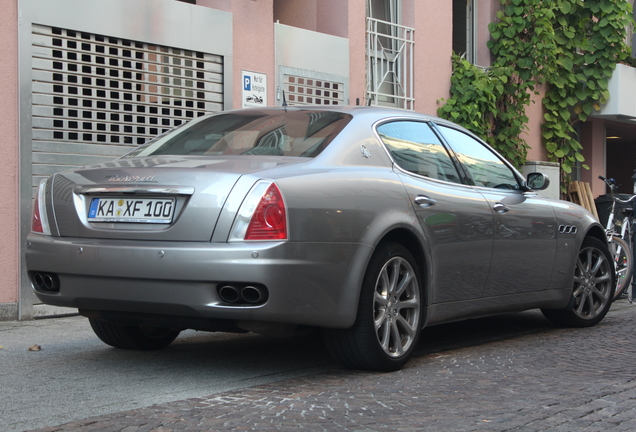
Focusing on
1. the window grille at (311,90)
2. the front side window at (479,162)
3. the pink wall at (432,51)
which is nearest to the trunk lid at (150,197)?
the front side window at (479,162)

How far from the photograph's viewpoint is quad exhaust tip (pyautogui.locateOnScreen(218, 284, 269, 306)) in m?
4.74

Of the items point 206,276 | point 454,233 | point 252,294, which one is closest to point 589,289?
→ point 454,233

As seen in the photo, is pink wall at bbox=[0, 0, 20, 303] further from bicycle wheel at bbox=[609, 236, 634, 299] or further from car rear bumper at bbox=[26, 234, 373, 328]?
bicycle wheel at bbox=[609, 236, 634, 299]

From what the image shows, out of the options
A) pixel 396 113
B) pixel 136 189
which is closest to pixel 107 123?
pixel 396 113

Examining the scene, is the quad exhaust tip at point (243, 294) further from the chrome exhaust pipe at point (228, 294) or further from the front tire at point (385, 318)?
the front tire at point (385, 318)

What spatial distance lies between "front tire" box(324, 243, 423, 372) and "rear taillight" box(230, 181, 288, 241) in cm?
74

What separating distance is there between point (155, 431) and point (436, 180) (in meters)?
2.79

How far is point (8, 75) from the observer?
8523 mm

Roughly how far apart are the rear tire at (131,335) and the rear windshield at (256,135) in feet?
3.60

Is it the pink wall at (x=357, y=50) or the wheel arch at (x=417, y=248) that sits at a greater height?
the pink wall at (x=357, y=50)

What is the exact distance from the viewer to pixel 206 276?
471 cm

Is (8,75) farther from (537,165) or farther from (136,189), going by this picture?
(537,165)

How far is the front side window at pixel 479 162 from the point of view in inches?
261

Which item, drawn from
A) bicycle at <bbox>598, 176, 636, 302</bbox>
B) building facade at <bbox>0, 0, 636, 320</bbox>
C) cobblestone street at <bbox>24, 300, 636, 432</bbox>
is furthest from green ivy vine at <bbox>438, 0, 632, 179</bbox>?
cobblestone street at <bbox>24, 300, 636, 432</bbox>
